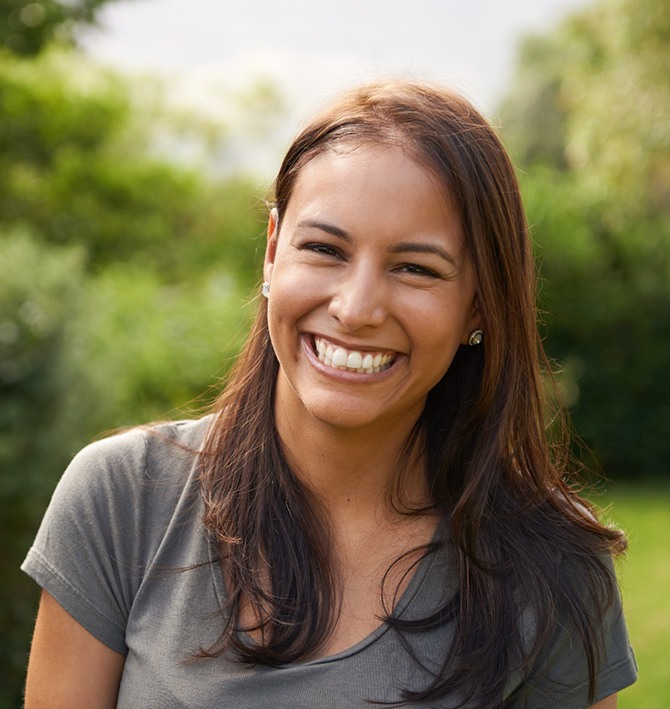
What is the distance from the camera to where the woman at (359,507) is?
1.94 meters

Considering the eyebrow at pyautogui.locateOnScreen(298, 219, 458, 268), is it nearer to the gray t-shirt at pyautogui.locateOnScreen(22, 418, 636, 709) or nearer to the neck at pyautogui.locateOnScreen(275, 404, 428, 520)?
the neck at pyautogui.locateOnScreen(275, 404, 428, 520)

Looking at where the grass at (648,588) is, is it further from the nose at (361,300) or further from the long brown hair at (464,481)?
the nose at (361,300)

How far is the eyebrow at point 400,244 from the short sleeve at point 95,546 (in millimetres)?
596

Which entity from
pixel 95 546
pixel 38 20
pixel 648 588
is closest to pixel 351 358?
pixel 95 546

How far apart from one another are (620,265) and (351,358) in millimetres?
9712

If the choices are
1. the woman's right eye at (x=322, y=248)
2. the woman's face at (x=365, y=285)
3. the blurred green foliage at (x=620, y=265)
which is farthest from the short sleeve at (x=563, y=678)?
the blurred green foliage at (x=620, y=265)

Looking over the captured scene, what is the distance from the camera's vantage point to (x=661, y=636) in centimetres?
688

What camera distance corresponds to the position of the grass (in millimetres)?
5980

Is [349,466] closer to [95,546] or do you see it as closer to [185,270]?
[95,546]

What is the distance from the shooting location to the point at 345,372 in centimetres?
197

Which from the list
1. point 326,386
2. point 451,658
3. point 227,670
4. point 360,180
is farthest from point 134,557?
point 360,180

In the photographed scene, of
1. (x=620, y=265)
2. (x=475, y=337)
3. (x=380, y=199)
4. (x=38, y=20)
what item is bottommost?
(x=475, y=337)

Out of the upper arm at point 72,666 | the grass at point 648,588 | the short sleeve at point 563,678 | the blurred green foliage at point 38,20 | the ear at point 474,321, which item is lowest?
the grass at point 648,588

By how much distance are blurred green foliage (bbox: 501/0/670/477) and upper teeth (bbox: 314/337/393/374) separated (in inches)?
311
